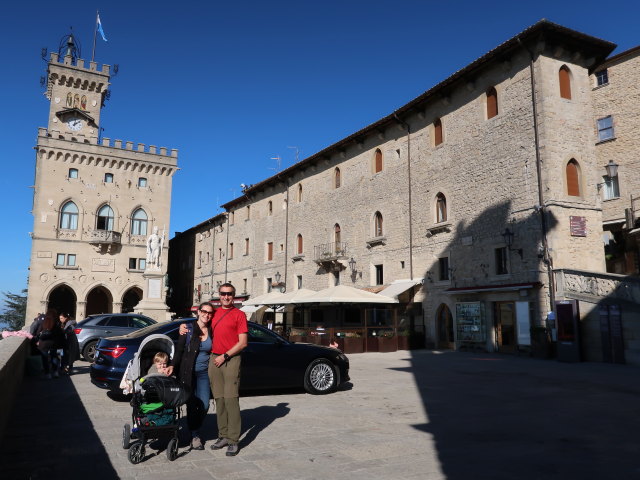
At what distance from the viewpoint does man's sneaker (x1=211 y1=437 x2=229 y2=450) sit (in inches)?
215

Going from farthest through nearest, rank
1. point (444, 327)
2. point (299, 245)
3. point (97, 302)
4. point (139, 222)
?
1. point (97, 302)
2. point (139, 222)
3. point (299, 245)
4. point (444, 327)

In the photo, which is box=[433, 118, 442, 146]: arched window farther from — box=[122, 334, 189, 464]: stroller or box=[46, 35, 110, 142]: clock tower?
box=[46, 35, 110, 142]: clock tower

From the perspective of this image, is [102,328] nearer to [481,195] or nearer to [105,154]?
[481,195]

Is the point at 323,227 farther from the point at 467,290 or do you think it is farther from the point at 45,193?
the point at 45,193

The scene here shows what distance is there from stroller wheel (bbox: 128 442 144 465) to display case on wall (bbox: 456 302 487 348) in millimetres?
16045

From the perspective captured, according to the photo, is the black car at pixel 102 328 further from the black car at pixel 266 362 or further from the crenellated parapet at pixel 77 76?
the crenellated parapet at pixel 77 76

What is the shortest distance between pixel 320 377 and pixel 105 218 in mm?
36948

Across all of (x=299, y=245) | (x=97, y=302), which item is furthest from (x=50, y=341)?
(x=97, y=302)

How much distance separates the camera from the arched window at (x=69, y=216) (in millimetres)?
39906

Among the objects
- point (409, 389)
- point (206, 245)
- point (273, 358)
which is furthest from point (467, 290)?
point (206, 245)

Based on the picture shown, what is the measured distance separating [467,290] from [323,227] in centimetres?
1242

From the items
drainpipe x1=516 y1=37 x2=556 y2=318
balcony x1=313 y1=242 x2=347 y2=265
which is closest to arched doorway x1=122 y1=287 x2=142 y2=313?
balcony x1=313 y1=242 x2=347 y2=265

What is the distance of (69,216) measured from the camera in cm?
4019

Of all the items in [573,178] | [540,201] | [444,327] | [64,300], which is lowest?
[444,327]
